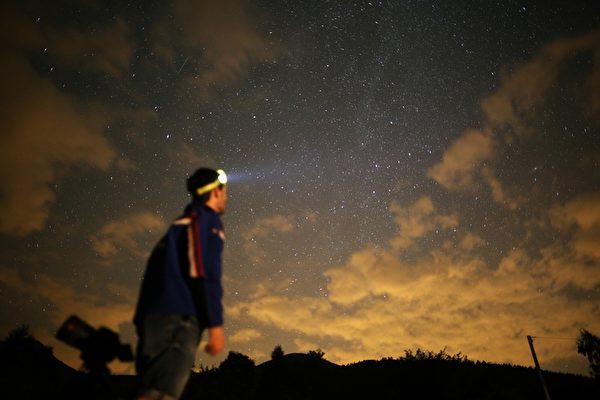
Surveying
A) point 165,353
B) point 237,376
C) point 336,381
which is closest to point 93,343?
point 165,353

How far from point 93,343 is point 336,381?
4565cm

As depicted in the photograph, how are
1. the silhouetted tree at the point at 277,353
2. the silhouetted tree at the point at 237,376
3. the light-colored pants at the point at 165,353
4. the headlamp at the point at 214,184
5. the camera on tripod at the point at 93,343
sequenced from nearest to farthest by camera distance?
the light-colored pants at the point at 165,353
the camera on tripod at the point at 93,343
the headlamp at the point at 214,184
the silhouetted tree at the point at 237,376
the silhouetted tree at the point at 277,353

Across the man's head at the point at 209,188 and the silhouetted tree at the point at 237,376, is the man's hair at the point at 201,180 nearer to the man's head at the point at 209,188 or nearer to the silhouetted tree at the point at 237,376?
the man's head at the point at 209,188

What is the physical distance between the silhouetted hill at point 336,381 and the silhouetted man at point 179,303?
104 ft

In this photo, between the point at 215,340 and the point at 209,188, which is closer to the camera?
the point at 215,340

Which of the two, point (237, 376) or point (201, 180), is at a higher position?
point (237, 376)

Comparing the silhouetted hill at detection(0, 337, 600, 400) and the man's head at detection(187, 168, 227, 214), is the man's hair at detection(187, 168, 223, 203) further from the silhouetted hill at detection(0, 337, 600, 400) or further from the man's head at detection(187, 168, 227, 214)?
the silhouetted hill at detection(0, 337, 600, 400)

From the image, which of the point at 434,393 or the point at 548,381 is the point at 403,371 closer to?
the point at 434,393

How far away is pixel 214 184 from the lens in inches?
131

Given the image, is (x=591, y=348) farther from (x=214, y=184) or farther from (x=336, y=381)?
(x=214, y=184)

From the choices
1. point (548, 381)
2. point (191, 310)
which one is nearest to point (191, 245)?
point (191, 310)

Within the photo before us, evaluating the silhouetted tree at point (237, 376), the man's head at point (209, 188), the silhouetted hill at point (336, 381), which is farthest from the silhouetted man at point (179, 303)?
the silhouetted tree at point (237, 376)

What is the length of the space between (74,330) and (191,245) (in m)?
0.99

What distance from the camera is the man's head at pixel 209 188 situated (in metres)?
3.26
